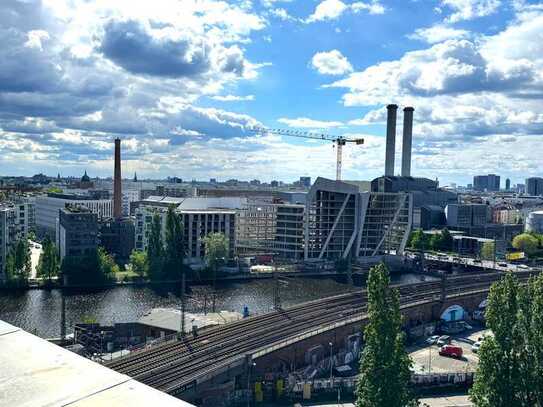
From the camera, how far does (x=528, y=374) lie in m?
12.0

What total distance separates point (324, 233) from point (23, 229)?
99.3 ft

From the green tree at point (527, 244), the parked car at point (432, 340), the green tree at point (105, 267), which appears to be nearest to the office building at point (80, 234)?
the green tree at point (105, 267)

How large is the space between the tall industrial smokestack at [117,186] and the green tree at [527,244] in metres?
43.0

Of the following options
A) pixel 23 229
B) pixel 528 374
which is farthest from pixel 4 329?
pixel 23 229

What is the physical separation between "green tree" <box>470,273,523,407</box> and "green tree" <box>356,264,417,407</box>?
5.22ft

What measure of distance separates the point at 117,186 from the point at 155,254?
2283cm

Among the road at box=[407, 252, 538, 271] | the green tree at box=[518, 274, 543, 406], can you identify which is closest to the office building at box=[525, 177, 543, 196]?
the road at box=[407, 252, 538, 271]

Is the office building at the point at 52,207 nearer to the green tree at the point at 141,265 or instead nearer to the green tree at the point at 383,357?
the green tree at the point at 141,265

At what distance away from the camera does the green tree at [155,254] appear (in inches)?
1517

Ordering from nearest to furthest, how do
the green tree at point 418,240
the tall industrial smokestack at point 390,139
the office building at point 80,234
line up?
the office building at point 80,234, the green tree at point 418,240, the tall industrial smokestack at point 390,139

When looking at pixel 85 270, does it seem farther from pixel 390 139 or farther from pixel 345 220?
pixel 390 139

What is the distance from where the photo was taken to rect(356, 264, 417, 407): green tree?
12.1 m

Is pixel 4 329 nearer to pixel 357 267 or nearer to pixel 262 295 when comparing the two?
pixel 262 295

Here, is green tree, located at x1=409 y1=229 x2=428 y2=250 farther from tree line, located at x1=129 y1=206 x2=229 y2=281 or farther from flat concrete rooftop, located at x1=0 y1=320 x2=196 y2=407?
flat concrete rooftop, located at x1=0 y1=320 x2=196 y2=407
